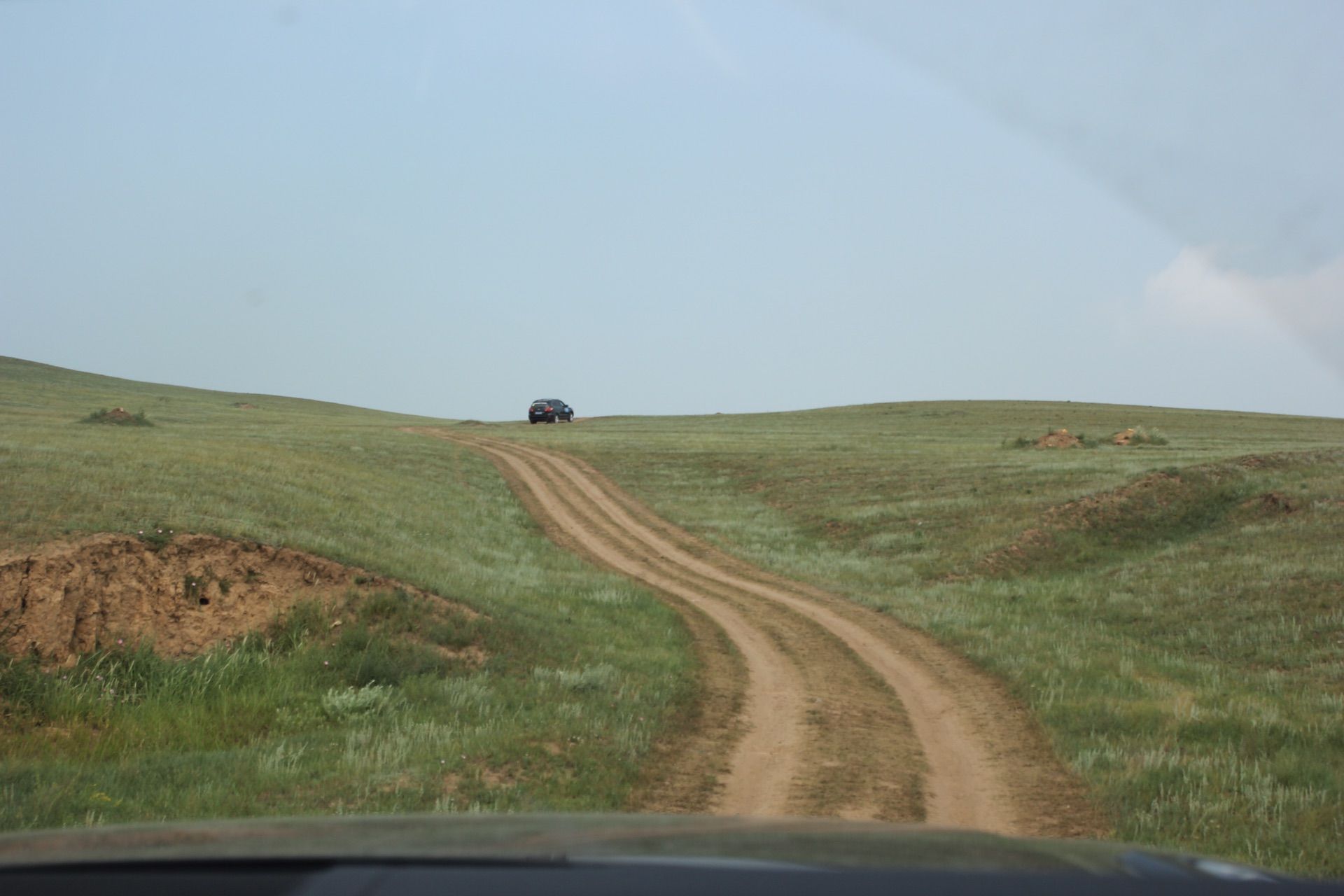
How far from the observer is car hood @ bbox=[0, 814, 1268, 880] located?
2.53m

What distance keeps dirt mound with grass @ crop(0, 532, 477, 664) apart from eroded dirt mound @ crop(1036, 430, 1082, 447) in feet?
121

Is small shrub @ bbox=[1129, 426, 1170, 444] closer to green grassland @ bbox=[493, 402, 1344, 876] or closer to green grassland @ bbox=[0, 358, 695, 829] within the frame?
green grassland @ bbox=[493, 402, 1344, 876]

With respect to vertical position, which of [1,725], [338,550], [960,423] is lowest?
[1,725]

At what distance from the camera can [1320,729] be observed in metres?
9.98

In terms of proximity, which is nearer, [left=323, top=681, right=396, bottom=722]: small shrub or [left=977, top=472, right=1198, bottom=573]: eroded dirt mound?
[left=323, top=681, right=396, bottom=722]: small shrub

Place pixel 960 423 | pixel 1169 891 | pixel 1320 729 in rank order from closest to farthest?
pixel 1169 891
pixel 1320 729
pixel 960 423

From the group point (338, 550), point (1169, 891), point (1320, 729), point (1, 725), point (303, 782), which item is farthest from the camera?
point (338, 550)

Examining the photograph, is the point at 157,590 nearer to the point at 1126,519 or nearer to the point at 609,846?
the point at 609,846

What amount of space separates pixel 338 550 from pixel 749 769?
764 cm

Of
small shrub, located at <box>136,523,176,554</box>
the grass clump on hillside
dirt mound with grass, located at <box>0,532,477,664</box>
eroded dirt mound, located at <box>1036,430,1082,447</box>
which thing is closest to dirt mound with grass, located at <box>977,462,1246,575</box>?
dirt mound with grass, located at <box>0,532,477,664</box>

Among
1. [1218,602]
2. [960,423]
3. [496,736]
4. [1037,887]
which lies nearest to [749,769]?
[496,736]

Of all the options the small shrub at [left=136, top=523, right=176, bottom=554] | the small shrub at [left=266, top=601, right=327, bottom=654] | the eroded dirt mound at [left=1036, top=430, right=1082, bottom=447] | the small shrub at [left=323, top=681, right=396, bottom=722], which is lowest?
the small shrub at [left=323, top=681, right=396, bottom=722]

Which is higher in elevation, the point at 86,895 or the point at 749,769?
the point at 86,895

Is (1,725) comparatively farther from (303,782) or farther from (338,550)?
(338,550)
